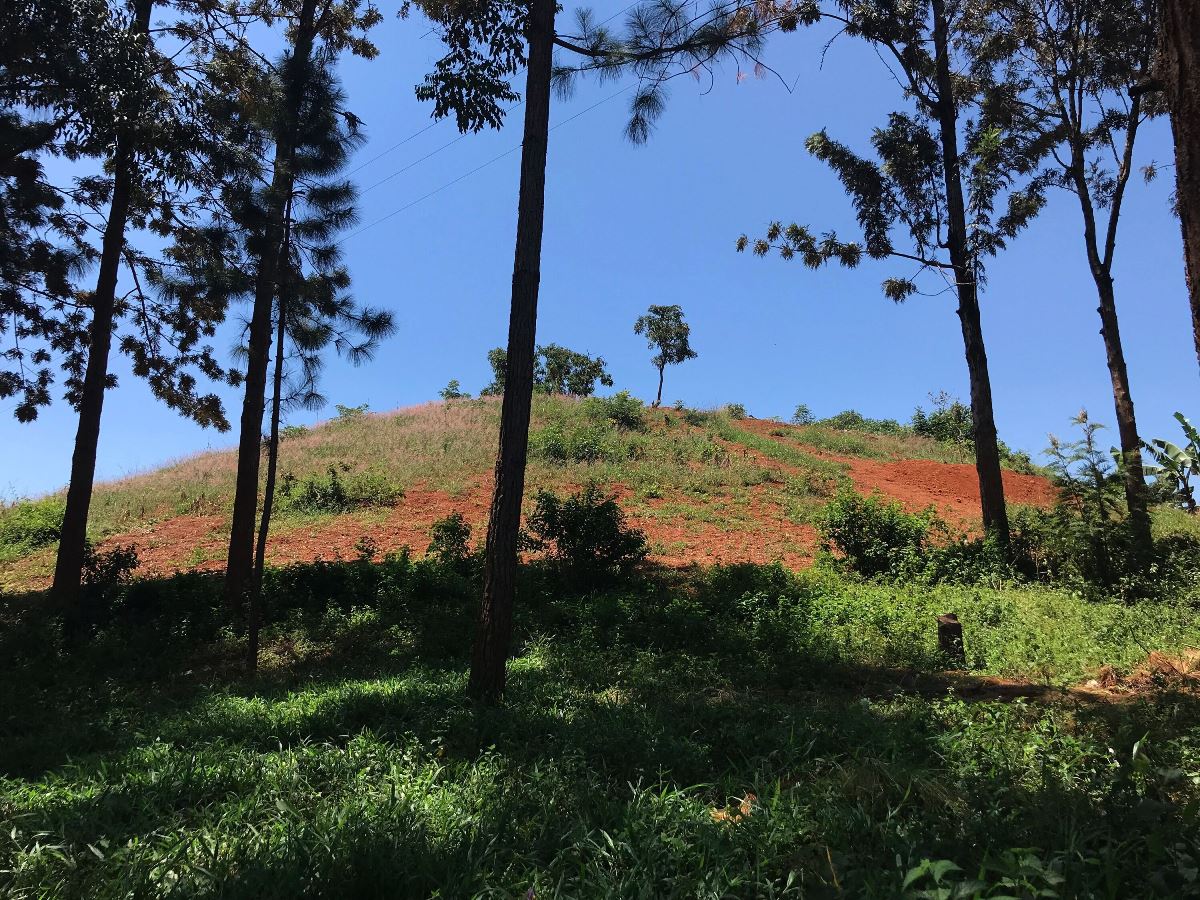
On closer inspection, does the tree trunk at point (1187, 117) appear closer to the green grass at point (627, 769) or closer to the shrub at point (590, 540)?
the green grass at point (627, 769)

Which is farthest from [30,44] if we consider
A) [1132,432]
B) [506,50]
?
[1132,432]

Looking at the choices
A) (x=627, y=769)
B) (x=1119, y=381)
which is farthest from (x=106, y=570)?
(x=1119, y=381)

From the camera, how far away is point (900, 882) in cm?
186

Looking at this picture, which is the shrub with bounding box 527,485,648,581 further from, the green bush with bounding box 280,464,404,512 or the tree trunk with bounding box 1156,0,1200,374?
the green bush with bounding box 280,464,404,512

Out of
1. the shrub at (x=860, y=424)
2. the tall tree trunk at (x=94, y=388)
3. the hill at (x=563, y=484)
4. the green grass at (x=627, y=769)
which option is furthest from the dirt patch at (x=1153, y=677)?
the shrub at (x=860, y=424)

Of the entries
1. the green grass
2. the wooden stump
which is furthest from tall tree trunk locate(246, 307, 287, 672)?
the wooden stump

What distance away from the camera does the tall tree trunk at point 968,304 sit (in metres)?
9.62

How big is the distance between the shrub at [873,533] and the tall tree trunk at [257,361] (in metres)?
8.60

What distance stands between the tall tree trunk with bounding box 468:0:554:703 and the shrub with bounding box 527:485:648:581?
4.34 meters

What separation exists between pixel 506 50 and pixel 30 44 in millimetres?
5831

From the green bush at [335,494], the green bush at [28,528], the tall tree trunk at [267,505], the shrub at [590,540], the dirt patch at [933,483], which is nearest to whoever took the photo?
the tall tree trunk at [267,505]

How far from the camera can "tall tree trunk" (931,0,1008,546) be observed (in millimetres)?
9617

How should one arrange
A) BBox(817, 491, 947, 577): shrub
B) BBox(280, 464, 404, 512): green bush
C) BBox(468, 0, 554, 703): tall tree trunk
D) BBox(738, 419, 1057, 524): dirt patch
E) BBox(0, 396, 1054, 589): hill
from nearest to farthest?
BBox(468, 0, 554, 703): tall tree trunk → BBox(817, 491, 947, 577): shrub → BBox(0, 396, 1054, 589): hill → BBox(280, 464, 404, 512): green bush → BBox(738, 419, 1057, 524): dirt patch

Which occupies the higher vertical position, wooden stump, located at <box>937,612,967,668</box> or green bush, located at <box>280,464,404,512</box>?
green bush, located at <box>280,464,404,512</box>
